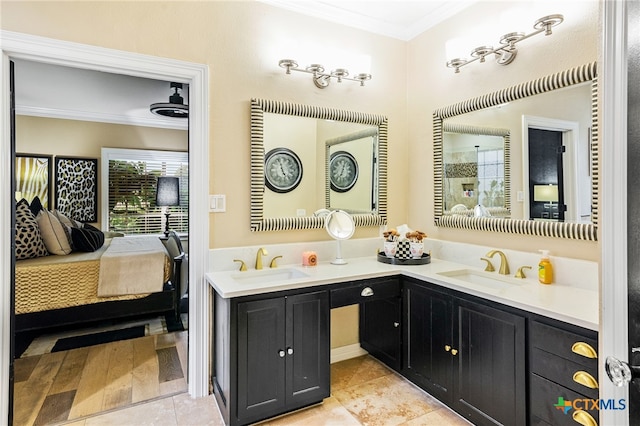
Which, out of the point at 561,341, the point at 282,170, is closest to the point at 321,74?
the point at 282,170

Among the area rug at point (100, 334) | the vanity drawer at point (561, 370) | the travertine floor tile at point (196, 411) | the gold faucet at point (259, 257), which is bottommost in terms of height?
the travertine floor tile at point (196, 411)

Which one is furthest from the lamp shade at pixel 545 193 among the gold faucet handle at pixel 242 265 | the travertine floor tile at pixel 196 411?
the travertine floor tile at pixel 196 411

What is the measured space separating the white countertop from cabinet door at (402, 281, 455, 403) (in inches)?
4.6

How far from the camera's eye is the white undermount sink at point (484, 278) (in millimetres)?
2145

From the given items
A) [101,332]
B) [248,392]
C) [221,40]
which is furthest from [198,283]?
[101,332]

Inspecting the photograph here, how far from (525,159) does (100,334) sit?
3.78 metres

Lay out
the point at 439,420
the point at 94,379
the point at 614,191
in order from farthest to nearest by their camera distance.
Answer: the point at 94,379 < the point at 439,420 < the point at 614,191

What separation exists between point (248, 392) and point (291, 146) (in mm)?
1597

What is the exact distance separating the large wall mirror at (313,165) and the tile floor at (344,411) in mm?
1146

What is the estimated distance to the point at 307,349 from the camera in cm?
209

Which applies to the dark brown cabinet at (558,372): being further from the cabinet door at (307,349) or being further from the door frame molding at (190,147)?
the door frame molding at (190,147)

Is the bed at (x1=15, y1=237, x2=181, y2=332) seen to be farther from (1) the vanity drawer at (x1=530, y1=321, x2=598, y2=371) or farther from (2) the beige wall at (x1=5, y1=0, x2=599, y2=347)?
(1) the vanity drawer at (x1=530, y1=321, x2=598, y2=371)

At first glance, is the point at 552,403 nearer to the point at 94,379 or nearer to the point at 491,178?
the point at 491,178

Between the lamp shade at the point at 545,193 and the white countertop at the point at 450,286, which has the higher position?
the lamp shade at the point at 545,193
